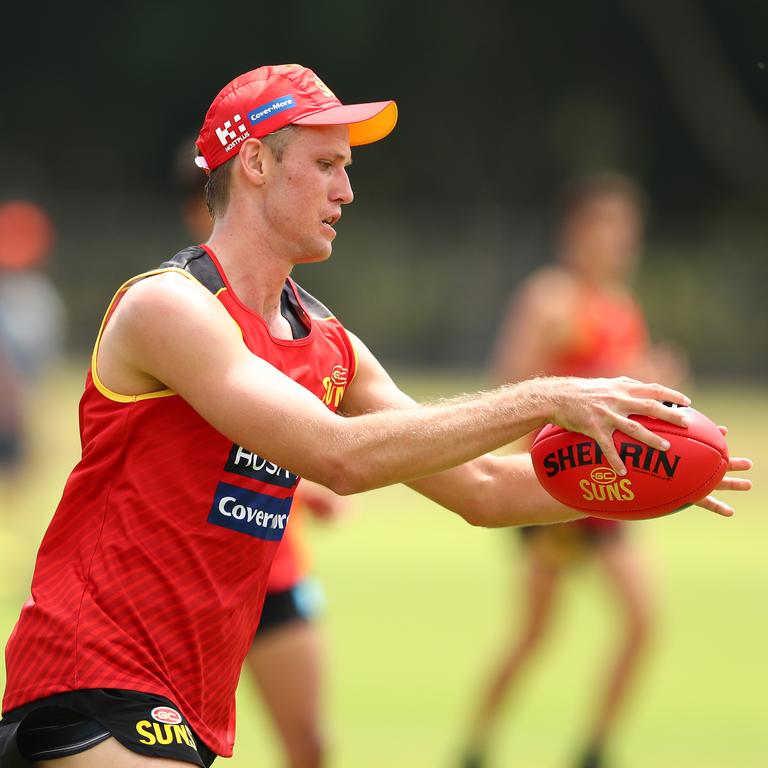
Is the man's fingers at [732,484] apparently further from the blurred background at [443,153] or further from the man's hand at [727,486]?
the blurred background at [443,153]

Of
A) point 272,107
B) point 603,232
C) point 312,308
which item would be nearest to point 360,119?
point 272,107

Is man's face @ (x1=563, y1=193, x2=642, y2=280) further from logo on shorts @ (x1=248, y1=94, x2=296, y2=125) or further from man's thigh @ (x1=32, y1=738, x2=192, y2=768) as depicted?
man's thigh @ (x1=32, y1=738, x2=192, y2=768)

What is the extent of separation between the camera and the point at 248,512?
414 cm

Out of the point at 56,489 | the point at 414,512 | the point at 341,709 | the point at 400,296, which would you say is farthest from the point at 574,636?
the point at 400,296

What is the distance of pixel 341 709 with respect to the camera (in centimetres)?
848

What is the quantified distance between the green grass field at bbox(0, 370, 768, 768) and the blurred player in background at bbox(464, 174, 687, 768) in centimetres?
26

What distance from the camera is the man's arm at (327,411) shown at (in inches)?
153

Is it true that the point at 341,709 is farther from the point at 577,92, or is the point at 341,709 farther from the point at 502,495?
the point at 577,92

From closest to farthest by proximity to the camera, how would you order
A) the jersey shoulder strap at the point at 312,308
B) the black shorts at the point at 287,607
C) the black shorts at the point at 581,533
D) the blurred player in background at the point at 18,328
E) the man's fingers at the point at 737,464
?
the man's fingers at the point at 737,464 < the jersey shoulder strap at the point at 312,308 < the black shorts at the point at 287,607 < the black shorts at the point at 581,533 < the blurred player in background at the point at 18,328

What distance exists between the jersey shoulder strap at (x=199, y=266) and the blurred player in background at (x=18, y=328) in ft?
29.4

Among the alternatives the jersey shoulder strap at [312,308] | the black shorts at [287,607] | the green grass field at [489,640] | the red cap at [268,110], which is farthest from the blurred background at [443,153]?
the red cap at [268,110]

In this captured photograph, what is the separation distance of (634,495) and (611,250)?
433 centimetres

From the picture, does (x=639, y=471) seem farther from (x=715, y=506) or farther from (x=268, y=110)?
(x=268, y=110)

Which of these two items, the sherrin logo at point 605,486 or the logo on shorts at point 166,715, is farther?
the sherrin logo at point 605,486
